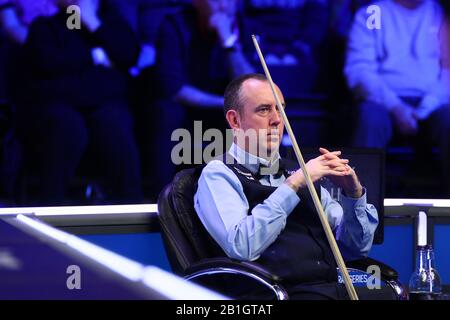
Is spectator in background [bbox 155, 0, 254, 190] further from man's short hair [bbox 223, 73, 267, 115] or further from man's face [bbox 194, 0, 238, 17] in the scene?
man's short hair [bbox 223, 73, 267, 115]

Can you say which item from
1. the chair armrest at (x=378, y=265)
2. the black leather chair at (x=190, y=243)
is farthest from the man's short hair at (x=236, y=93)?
the chair armrest at (x=378, y=265)

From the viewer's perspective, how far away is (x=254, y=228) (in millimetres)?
2021

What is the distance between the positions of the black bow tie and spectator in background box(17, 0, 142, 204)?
1048 millimetres

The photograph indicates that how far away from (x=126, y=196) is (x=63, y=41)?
28.8 inches

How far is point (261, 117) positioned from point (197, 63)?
119 cm

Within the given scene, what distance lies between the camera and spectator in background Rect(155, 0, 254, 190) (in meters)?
3.25

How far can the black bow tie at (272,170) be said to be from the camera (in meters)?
2.28

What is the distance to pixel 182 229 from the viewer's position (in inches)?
89.0

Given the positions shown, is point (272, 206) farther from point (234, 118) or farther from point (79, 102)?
point (79, 102)

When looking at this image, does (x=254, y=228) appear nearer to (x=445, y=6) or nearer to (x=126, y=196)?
(x=126, y=196)

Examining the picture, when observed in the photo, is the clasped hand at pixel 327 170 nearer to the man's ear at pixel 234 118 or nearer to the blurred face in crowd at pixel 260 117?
the blurred face in crowd at pixel 260 117

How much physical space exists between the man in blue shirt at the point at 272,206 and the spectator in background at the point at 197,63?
0.96 meters
